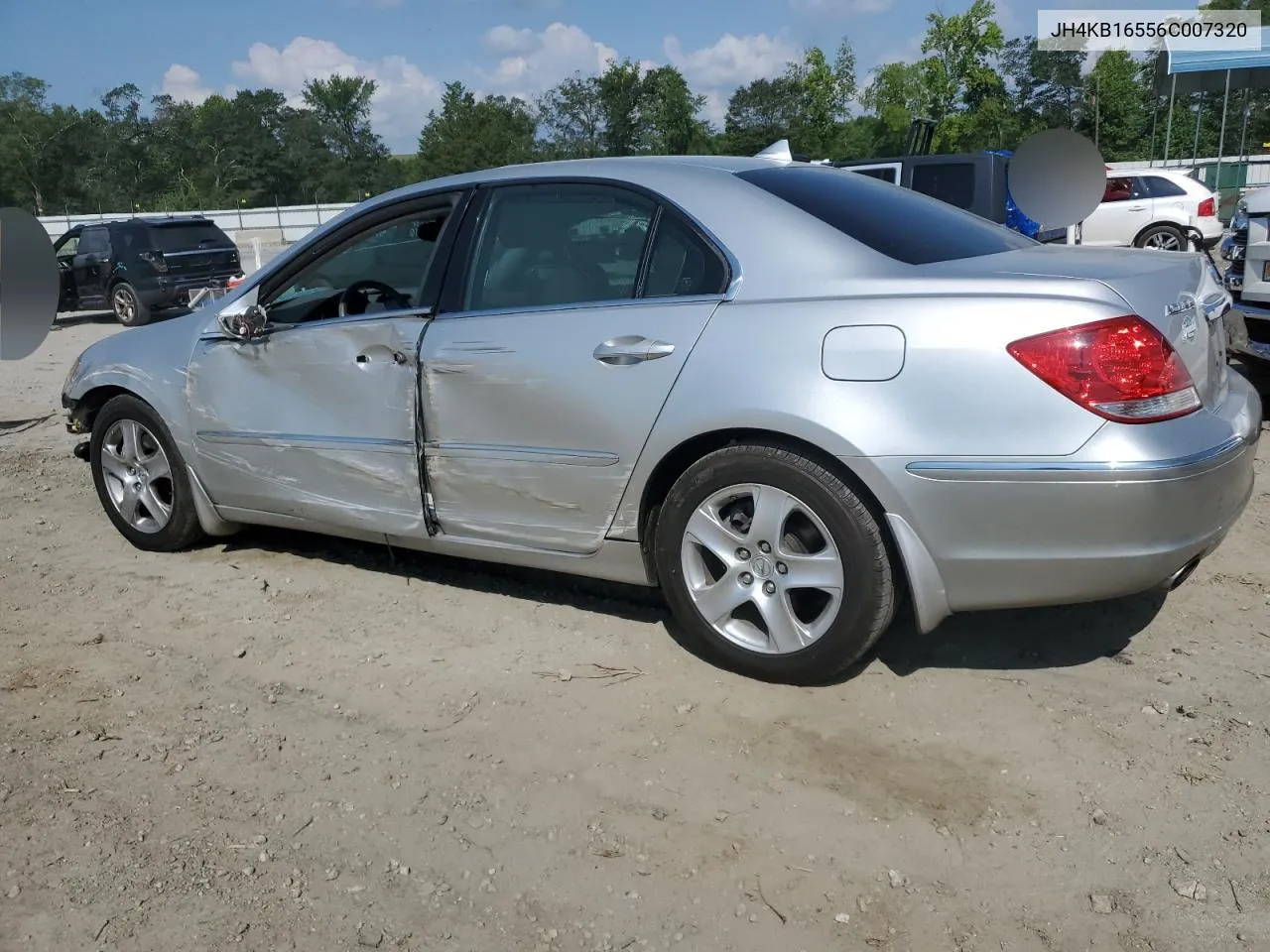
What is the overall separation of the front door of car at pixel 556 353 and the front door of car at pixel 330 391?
0.14m

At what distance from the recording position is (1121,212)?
1791cm

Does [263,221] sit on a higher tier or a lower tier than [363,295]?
lower

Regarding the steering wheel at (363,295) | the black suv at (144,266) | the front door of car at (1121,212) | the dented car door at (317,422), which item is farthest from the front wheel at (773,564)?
the front door of car at (1121,212)

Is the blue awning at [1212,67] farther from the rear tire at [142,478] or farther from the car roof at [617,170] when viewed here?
the rear tire at [142,478]

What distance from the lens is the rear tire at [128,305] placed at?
15992 millimetres

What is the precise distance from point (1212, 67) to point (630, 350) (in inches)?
1018

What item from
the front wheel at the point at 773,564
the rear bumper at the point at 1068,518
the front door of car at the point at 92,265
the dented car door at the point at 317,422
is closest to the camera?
the rear bumper at the point at 1068,518

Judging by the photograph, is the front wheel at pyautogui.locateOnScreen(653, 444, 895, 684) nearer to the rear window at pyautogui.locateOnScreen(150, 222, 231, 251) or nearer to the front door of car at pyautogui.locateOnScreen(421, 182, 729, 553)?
the front door of car at pyautogui.locateOnScreen(421, 182, 729, 553)

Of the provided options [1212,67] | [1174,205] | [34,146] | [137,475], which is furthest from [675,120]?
[137,475]

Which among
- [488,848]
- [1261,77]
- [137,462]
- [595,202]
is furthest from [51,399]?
[1261,77]

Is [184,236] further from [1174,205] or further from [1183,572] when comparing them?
[1183,572]

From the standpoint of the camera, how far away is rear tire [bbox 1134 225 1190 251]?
1788cm

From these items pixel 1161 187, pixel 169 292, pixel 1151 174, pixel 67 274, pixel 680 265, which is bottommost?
pixel 169 292

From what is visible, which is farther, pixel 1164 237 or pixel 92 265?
pixel 1164 237
